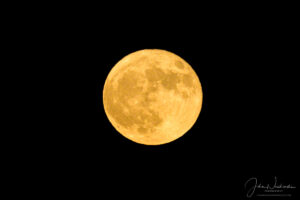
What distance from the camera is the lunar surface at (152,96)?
4.40m

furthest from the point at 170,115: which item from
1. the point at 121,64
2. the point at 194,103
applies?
the point at 121,64

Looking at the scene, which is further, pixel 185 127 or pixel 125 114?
pixel 185 127

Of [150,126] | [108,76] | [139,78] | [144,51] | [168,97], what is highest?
[144,51]

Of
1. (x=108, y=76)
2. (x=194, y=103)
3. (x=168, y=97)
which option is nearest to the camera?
(x=168, y=97)

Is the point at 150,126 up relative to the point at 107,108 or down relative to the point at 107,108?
down

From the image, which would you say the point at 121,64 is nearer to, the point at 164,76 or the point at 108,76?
the point at 108,76

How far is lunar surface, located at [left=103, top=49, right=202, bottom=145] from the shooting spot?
4.40 metres

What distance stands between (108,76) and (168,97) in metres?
1.64

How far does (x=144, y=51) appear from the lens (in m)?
5.11

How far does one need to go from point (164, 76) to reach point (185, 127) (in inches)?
49.4

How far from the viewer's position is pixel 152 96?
436cm

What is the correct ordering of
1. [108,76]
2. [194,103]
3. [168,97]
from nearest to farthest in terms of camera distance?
[168,97]
[194,103]
[108,76]

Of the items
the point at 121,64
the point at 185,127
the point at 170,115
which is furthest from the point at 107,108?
the point at 185,127

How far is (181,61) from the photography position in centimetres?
503
